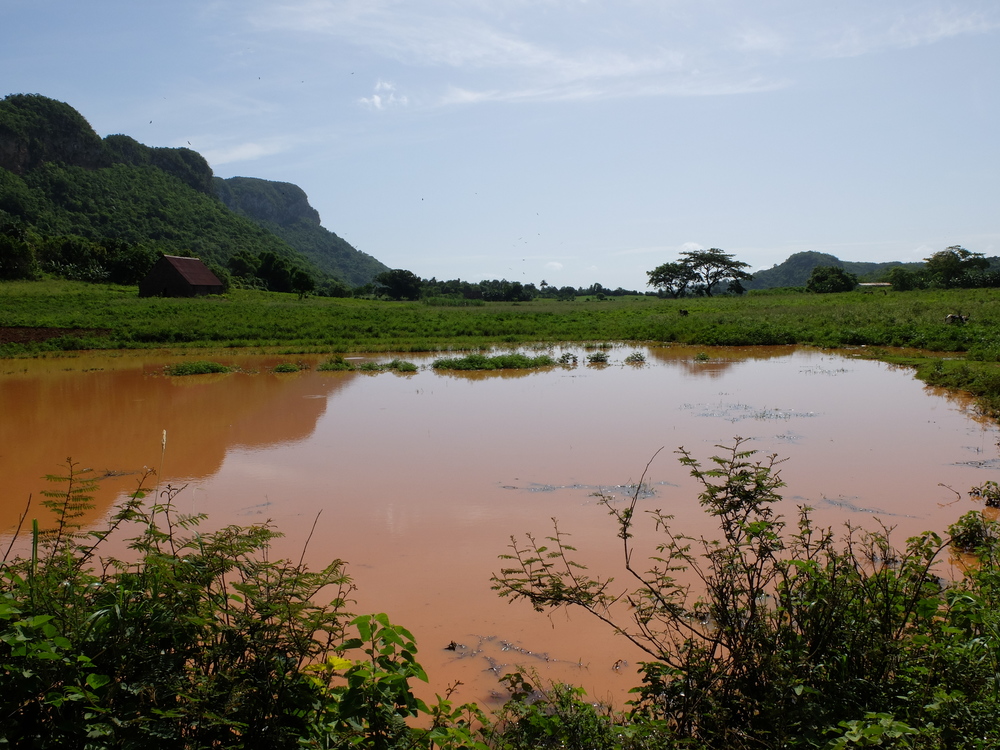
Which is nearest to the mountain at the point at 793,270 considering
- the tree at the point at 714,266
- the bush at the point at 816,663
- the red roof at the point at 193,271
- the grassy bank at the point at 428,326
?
the tree at the point at 714,266

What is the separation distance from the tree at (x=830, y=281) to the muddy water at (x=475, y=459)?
1742 inches

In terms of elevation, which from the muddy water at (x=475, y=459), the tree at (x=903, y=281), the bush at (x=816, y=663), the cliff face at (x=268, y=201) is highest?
the cliff face at (x=268, y=201)

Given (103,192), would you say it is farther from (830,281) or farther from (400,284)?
(830,281)

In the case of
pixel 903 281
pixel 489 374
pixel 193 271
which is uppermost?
pixel 903 281

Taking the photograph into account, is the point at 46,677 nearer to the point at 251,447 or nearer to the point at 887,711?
the point at 887,711

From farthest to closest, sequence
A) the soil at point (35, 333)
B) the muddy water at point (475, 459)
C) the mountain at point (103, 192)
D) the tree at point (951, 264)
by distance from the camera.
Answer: the mountain at point (103, 192)
the tree at point (951, 264)
the soil at point (35, 333)
the muddy water at point (475, 459)

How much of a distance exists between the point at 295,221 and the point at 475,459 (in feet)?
509

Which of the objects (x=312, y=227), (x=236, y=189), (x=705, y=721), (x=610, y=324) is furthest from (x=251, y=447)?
(x=236, y=189)

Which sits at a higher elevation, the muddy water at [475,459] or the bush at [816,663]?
the bush at [816,663]

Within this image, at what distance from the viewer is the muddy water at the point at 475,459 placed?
4.84 m

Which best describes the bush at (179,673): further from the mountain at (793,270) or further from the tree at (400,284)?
the mountain at (793,270)

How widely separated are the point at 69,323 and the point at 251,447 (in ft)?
70.2

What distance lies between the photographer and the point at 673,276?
239 feet

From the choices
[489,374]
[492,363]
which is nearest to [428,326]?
[492,363]
